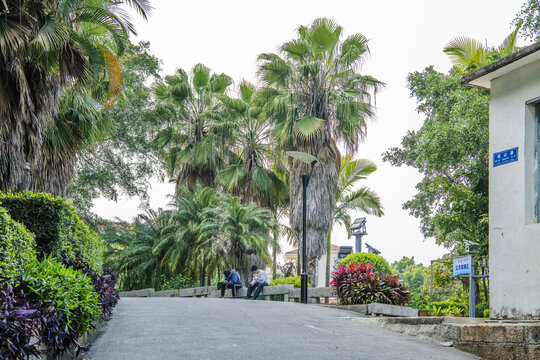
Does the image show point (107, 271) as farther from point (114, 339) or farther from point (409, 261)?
point (409, 261)

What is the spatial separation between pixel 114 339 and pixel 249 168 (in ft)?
79.9

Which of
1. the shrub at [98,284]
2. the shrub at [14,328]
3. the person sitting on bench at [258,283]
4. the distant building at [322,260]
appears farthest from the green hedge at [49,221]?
the distant building at [322,260]

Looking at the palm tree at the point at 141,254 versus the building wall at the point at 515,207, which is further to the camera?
the palm tree at the point at 141,254

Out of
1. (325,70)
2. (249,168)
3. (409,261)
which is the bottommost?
(409,261)

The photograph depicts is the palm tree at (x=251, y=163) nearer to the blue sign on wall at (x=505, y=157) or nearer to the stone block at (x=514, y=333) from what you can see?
the blue sign on wall at (x=505, y=157)

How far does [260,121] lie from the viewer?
3056cm

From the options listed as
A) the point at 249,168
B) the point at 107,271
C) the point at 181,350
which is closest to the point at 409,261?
the point at 249,168

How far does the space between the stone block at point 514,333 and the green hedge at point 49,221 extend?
807 cm

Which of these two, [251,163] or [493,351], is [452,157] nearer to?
[251,163]

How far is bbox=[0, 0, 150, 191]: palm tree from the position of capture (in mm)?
12266

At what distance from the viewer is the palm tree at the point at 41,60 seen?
12.3m

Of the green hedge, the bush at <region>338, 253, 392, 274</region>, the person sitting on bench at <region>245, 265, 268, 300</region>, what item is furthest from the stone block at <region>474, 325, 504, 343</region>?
the person sitting on bench at <region>245, 265, 268, 300</region>

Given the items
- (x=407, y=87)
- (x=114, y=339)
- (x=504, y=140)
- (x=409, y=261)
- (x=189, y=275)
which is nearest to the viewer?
(x=114, y=339)

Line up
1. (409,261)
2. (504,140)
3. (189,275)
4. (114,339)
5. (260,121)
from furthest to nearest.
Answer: (409,261) < (189,275) < (260,121) < (504,140) < (114,339)
